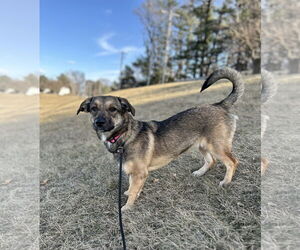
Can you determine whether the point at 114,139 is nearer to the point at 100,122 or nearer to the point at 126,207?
the point at 100,122

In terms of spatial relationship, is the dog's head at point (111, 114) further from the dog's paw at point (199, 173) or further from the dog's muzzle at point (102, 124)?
the dog's paw at point (199, 173)

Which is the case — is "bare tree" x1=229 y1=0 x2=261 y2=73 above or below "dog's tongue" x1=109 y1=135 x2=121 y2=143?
above

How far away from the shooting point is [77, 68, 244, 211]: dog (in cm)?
274

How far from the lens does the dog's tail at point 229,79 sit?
9.35 ft

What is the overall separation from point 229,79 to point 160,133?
43.4 inches

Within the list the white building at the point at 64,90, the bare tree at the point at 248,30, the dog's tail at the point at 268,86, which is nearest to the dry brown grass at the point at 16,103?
the white building at the point at 64,90

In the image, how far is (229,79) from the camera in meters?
3.03

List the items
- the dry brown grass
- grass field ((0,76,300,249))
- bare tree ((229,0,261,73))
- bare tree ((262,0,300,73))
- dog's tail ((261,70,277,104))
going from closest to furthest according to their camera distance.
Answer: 1. grass field ((0,76,300,249))
2. dog's tail ((261,70,277,104))
3. bare tree ((262,0,300,73))
4. the dry brown grass
5. bare tree ((229,0,261,73))

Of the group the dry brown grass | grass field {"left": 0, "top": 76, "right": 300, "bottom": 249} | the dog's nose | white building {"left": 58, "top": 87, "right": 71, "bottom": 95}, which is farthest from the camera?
white building {"left": 58, "top": 87, "right": 71, "bottom": 95}

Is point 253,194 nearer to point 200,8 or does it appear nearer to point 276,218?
point 276,218

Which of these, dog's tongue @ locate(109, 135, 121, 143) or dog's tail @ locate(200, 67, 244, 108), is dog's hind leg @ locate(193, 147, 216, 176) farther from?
dog's tongue @ locate(109, 135, 121, 143)

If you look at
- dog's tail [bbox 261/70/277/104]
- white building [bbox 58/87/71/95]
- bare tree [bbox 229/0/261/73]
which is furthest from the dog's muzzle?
white building [bbox 58/87/71/95]

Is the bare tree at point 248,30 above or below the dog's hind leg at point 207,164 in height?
above

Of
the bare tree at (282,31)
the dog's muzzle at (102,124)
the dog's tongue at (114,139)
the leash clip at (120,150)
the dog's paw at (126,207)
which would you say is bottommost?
the dog's paw at (126,207)
